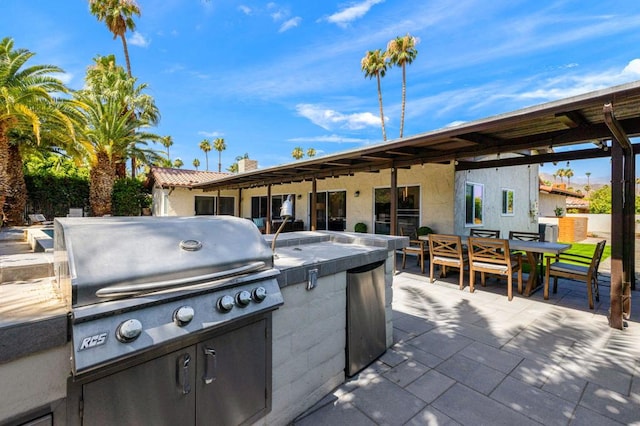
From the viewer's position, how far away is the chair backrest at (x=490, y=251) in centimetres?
Answer: 504

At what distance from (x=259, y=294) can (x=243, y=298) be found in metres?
0.11

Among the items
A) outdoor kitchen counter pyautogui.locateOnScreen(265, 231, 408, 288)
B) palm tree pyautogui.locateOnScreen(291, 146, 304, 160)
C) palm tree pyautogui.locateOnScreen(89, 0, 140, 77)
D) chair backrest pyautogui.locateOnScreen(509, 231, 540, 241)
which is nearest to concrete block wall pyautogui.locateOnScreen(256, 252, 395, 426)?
outdoor kitchen counter pyautogui.locateOnScreen(265, 231, 408, 288)

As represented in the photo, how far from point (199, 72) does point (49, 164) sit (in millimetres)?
10695

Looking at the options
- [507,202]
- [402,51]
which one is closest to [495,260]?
[507,202]

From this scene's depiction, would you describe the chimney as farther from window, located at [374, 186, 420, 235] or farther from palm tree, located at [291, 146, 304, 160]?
palm tree, located at [291, 146, 304, 160]

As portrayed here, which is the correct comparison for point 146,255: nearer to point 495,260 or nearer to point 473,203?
point 495,260

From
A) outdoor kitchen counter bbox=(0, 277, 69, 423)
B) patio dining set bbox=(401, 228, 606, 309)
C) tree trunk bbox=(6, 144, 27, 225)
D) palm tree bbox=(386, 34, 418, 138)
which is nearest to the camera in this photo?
outdoor kitchen counter bbox=(0, 277, 69, 423)

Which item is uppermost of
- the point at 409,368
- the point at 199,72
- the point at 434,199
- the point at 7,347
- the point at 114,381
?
the point at 199,72

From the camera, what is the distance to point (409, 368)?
2945 mm

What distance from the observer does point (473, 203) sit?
9.32 m

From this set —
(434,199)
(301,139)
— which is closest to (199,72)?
(434,199)

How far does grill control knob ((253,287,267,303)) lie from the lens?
5.77ft

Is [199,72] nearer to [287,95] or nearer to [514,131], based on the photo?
[287,95]

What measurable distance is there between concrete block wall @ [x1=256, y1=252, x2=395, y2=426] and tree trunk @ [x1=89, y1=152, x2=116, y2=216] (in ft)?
45.8
